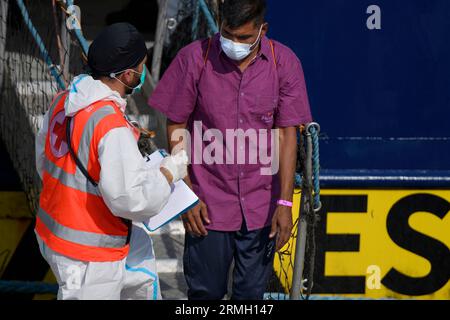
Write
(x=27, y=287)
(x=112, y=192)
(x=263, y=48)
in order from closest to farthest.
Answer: (x=112, y=192) → (x=263, y=48) → (x=27, y=287)

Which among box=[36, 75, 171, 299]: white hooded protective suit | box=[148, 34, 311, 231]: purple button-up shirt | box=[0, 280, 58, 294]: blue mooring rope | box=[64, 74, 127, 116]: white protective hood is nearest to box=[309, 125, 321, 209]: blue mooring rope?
box=[148, 34, 311, 231]: purple button-up shirt

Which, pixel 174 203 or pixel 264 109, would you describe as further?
pixel 264 109

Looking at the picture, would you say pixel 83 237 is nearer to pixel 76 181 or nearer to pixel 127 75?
pixel 76 181

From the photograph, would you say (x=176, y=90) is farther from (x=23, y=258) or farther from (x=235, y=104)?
(x=23, y=258)

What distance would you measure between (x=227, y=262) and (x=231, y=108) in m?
0.73

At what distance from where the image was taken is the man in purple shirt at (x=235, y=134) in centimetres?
337

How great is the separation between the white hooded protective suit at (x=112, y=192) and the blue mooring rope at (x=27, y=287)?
1548mm

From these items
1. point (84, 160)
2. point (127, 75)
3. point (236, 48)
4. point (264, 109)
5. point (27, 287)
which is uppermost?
point (236, 48)

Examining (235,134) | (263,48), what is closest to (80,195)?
(235,134)

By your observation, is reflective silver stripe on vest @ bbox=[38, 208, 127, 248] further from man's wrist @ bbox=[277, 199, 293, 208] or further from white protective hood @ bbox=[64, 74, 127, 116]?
man's wrist @ bbox=[277, 199, 293, 208]

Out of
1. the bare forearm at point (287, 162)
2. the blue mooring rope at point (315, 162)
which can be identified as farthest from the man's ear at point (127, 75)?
the blue mooring rope at point (315, 162)

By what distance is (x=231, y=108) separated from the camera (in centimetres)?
337

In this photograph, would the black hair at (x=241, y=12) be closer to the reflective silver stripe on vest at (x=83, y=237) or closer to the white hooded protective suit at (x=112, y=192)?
the white hooded protective suit at (x=112, y=192)
